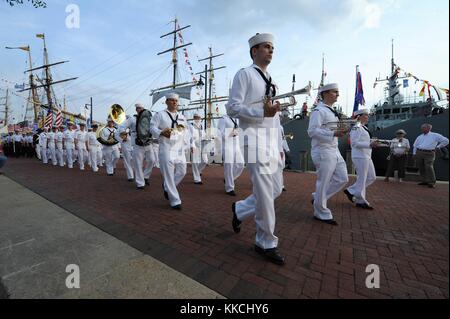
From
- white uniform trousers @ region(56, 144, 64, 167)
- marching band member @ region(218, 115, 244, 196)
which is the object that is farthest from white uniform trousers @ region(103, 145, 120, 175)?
white uniform trousers @ region(56, 144, 64, 167)

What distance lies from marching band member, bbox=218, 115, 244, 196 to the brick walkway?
31.5 inches

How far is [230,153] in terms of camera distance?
6.19 meters

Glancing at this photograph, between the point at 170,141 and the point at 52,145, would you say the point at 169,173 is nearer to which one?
the point at 170,141

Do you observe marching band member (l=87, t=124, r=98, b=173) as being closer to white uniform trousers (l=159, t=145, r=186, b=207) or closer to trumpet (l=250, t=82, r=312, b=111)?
white uniform trousers (l=159, t=145, r=186, b=207)

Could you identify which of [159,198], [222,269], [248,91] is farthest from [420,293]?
[159,198]

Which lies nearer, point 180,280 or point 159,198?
point 180,280

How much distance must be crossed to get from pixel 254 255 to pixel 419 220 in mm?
3261

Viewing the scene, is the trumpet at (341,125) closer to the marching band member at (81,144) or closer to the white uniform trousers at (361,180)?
the white uniform trousers at (361,180)

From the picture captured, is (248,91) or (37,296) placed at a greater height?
(248,91)

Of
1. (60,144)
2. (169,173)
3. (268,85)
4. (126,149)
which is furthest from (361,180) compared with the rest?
(60,144)

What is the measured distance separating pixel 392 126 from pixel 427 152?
833 centimetres

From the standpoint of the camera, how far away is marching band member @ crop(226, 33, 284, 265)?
8.19ft

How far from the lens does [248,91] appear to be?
2615 mm
